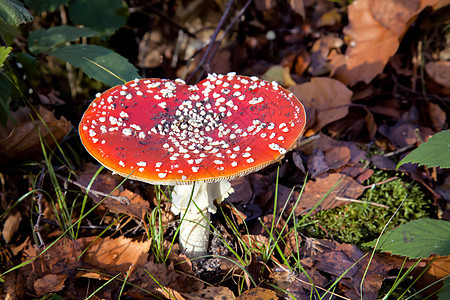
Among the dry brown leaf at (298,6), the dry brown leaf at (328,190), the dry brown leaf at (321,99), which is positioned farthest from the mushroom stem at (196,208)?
the dry brown leaf at (298,6)

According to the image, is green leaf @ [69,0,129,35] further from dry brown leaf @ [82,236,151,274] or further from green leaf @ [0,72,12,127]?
dry brown leaf @ [82,236,151,274]

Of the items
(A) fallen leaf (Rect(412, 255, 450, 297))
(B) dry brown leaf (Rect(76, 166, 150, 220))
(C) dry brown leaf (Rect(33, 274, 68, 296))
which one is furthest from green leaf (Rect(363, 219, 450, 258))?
(C) dry brown leaf (Rect(33, 274, 68, 296))

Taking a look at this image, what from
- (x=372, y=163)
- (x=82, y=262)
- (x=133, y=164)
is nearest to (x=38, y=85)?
(x=82, y=262)

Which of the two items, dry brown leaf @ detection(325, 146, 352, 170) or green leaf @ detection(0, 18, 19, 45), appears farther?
dry brown leaf @ detection(325, 146, 352, 170)

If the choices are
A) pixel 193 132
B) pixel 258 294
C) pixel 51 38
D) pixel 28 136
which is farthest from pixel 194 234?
pixel 51 38

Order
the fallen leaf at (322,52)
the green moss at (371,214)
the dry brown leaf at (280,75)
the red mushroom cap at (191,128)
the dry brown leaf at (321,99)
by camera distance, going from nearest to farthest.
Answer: the red mushroom cap at (191,128) < the green moss at (371,214) < the dry brown leaf at (321,99) < the dry brown leaf at (280,75) < the fallen leaf at (322,52)

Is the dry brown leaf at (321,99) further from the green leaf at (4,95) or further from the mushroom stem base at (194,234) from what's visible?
the green leaf at (4,95)

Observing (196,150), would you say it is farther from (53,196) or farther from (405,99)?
(405,99)
